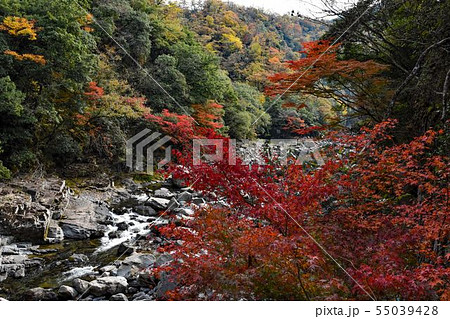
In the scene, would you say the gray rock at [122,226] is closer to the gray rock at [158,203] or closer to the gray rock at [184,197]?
the gray rock at [158,203]

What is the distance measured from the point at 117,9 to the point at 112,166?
9.27 metres

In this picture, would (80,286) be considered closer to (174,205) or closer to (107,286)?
(107,286)

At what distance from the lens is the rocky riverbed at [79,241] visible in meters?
5.54

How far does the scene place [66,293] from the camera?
527 cm

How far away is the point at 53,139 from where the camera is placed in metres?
12.0

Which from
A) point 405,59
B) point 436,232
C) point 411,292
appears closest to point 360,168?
point 436,232

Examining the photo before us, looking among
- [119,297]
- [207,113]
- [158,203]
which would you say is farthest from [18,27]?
[207,113]

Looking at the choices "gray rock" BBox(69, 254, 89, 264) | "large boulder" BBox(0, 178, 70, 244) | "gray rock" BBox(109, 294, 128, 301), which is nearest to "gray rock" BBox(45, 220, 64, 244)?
"large boulder" BBox(0, 178, 70, 244)

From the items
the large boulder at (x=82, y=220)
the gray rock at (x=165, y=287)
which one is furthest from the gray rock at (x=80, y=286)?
the large boulder at (x=82, y=220)

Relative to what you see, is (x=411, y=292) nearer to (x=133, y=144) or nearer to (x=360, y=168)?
(x=360, y=168)

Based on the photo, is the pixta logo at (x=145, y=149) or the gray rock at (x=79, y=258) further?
the pixta logo at (x=145, y=149)

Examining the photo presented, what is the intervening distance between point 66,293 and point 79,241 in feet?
10.1

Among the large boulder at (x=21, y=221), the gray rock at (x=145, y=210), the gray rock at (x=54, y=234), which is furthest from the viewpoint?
the gray rock at (x=145, y=210)

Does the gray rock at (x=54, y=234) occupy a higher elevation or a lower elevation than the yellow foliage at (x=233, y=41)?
lower
